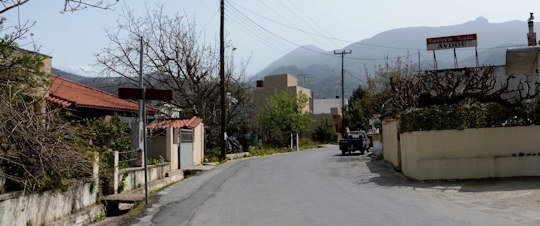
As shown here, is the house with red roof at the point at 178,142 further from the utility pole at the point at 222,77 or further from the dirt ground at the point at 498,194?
the dirt ground at the point at 498,194

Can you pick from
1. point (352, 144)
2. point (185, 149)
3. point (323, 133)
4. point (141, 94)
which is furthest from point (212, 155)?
point (323, 133)

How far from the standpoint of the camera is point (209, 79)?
37.8 meters

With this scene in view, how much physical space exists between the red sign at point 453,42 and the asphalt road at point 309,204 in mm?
15930

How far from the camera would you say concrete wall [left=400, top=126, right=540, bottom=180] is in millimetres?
16031

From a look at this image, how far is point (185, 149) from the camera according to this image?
81.6 ft

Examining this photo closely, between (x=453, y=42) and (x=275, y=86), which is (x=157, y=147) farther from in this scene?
(x=275, y=86)

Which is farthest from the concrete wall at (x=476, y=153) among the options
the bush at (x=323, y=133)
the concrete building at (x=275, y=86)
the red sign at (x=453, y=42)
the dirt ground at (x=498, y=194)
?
the concrete building at (x=275, y=86)

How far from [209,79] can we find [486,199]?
27503 mm

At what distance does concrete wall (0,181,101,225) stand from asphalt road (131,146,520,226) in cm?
132

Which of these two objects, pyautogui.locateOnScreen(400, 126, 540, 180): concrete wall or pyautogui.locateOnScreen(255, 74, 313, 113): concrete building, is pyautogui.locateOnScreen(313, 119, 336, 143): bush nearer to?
pyautogui.locateOnScreen(255, 74, 313, 113): concrete building

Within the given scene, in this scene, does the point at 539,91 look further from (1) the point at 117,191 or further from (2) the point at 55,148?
(2) the point at 55,148

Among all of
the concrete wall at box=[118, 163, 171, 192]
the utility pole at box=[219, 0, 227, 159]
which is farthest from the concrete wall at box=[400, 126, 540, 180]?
the utility pole at box=[219, 0, 227, 159]

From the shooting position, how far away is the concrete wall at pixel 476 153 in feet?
52.6

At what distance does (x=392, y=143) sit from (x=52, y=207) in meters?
16.8
